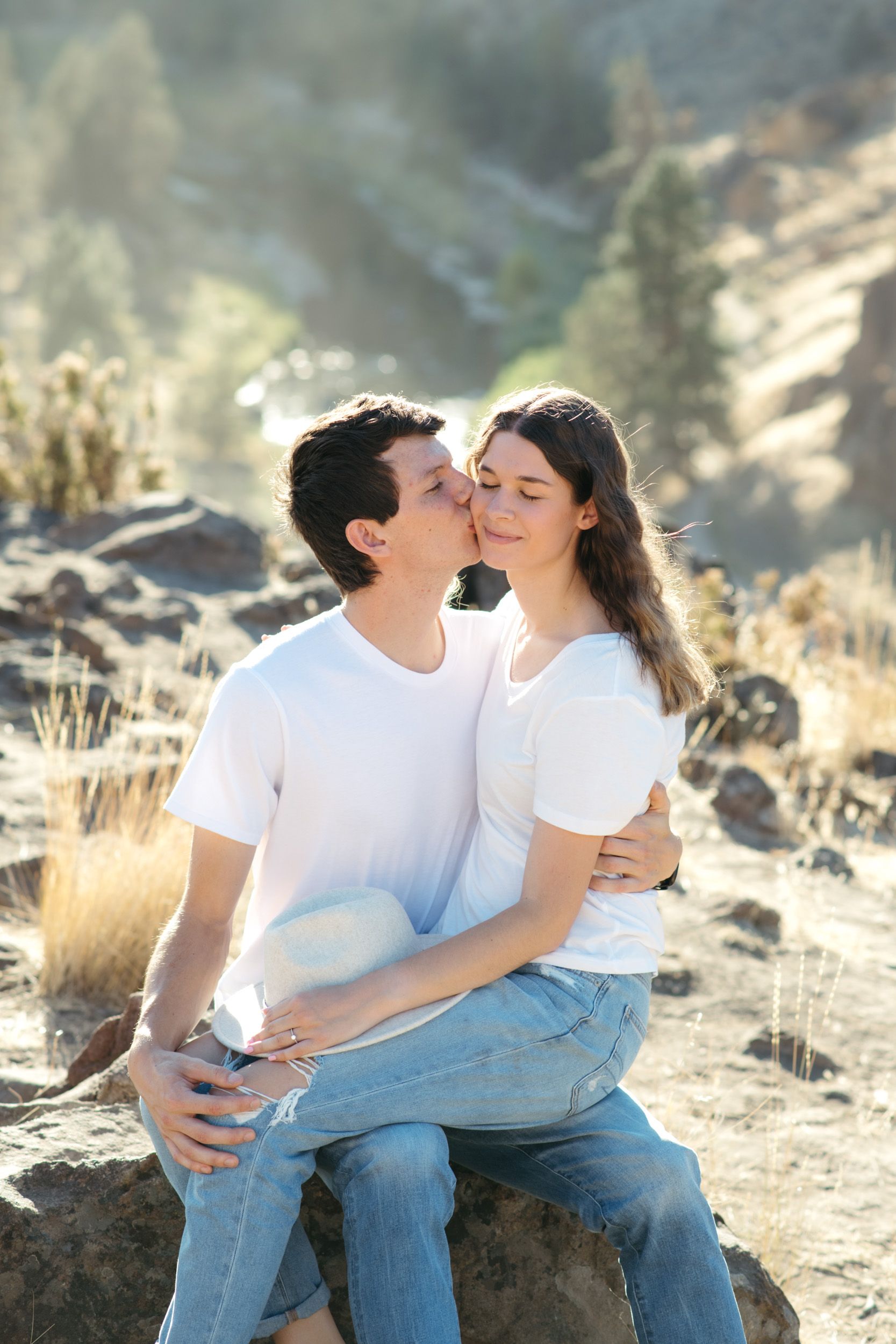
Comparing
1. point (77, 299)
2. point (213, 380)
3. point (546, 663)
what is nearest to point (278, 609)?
point (546, 663)

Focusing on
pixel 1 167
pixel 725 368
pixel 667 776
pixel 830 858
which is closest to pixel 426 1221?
pixel 667 776

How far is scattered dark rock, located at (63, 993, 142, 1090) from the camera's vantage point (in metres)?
2.99

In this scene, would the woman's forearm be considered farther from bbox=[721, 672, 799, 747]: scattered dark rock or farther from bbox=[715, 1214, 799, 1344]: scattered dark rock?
bbox=[721, 672, 799, 747]: scattered dark rock

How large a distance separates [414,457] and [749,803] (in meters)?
3.77

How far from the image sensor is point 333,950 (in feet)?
7.01

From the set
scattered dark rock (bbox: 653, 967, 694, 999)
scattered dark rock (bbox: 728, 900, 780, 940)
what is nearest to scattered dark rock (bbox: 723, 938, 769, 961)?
scattered dark rock (bbox: 728, 900, 780, 940)

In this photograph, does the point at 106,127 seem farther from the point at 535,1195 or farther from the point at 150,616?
the point at 535,1195

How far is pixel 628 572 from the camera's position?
2.44 meters

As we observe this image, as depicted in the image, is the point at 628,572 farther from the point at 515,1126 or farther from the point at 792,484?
the point at 792,484

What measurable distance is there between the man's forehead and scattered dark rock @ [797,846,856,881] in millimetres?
3547

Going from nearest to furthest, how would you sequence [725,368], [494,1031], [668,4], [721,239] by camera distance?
[494,1031] → [725,368] → [721,239] → [668,4]

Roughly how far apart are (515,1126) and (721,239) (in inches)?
1659

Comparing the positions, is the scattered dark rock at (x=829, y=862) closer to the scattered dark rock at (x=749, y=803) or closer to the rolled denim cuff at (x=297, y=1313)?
the scattered dark rock at (x=749, y=803)

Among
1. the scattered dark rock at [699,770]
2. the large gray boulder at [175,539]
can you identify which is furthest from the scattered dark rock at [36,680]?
the scattered dark rock at [699,770]
